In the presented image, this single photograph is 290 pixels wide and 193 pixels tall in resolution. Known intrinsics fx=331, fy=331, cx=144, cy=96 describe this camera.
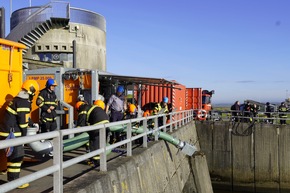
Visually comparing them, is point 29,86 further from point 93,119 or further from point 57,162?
point 57,162

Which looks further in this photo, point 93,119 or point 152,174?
point 152,174

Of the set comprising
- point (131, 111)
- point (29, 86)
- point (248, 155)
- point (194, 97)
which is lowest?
point (248, 155)

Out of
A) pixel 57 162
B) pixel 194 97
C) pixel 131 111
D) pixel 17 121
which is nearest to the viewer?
pixel 57 162

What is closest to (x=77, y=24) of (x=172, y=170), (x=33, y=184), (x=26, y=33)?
(x=26, y=33)

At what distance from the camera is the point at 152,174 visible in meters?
7.73

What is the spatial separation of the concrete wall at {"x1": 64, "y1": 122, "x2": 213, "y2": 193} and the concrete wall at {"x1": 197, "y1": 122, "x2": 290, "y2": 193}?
5.39m

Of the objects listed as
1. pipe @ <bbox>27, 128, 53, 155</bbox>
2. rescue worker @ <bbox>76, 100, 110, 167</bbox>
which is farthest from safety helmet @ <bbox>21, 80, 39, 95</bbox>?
rescue worker @ <bbox>76, 100, 110, 167</bbox>

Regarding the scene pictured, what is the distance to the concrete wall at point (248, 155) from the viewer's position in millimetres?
17625

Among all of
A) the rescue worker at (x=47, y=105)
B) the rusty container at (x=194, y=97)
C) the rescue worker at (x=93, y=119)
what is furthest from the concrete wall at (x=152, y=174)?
the rusty container at (x=194, y=97)

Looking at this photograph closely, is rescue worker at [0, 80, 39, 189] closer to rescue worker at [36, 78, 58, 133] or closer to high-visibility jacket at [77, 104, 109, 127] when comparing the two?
high-visibility jacket at [77, 104, 109, 127]

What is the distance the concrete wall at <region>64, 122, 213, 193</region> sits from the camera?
502 centimetres

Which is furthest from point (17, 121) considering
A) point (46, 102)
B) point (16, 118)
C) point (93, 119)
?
point (46, 102)

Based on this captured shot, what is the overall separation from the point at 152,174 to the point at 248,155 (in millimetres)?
12099

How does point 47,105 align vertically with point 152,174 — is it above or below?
above
